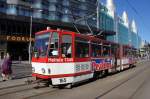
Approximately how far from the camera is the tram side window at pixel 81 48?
49.2 ft

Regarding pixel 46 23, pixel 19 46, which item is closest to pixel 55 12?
pixel 46 23

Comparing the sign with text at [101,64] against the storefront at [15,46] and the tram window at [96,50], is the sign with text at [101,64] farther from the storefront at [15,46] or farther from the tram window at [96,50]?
the storefront at [15,46]

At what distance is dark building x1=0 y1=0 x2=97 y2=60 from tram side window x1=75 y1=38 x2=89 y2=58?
117ft

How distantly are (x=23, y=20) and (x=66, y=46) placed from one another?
47360 mm

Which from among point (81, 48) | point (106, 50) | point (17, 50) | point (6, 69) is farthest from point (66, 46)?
point (17, 50)

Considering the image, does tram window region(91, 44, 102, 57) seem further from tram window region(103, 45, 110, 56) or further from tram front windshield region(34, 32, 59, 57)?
tram front windshield region(34, 32, 59, 57)

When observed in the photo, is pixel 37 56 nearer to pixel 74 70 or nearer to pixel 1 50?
pixel 74 70

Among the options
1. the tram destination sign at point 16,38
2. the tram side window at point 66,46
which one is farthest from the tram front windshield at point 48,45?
the tram destination sign at point 16,38

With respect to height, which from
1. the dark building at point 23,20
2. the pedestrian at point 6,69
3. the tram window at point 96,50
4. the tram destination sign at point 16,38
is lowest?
the pedestrian at point 6,69

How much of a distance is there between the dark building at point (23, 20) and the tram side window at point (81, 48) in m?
35.7

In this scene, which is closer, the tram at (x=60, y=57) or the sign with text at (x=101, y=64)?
the tram at (x=60, y=57)

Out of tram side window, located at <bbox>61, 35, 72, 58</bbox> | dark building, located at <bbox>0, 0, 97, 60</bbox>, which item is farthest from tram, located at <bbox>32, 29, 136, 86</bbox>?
dark building, located at <bbox>0, 0, 97, 60</bbox>

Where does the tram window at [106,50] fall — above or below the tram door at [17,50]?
below

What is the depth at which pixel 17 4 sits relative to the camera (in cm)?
6562
